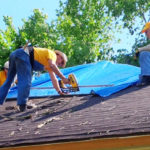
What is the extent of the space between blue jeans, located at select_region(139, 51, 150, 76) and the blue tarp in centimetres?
35

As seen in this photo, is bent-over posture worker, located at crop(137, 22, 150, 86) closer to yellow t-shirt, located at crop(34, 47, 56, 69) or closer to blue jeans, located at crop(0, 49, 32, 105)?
yellow t-shirt, located at crop(34, 47, 56, 69)

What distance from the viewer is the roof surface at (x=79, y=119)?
10.8 ft

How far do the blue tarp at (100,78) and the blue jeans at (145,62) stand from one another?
13.8 inches

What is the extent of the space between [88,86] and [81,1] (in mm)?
17390

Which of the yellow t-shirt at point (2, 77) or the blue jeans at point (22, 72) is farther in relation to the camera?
the yellow t-shirt at point (2, 77)

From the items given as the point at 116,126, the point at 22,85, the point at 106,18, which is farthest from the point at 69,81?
the point at 106,18

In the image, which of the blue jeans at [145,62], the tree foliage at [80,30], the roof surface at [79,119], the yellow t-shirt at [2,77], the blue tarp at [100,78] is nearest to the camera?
the roof surface at [79,119]

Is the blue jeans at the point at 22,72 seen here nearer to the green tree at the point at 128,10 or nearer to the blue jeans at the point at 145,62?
the blue jeans at the point at 145,62

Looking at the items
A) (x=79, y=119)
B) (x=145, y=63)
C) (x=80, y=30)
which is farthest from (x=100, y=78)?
(x=80, y=30)

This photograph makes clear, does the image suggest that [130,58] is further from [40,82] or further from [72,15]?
[40,82]

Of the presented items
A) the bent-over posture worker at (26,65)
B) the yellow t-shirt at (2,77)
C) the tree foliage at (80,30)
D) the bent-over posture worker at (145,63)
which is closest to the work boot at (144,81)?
the bent-over posture worker at (145,63)

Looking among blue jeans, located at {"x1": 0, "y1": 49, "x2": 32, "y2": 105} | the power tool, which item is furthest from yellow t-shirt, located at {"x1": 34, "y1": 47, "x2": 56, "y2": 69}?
the power tool

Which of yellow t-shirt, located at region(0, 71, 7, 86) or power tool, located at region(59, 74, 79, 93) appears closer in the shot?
power tool, located at region(59, 74, 79, 93)

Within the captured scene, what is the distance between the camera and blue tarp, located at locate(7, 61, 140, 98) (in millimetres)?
5672
